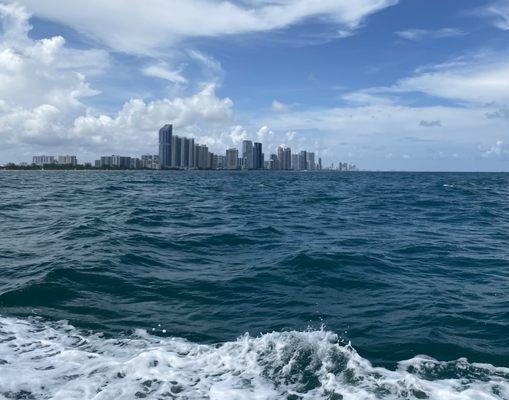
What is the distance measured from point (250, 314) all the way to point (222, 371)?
3.02 metres

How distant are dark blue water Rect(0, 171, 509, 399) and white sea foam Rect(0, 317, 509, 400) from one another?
0.03 meters

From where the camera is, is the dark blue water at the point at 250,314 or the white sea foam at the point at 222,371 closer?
the white sea foam at the point at 222,371

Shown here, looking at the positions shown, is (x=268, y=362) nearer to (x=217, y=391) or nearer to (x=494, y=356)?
(x=217, y=391)

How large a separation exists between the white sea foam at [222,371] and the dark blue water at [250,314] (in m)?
0.03

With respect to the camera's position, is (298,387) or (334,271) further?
(334,271)

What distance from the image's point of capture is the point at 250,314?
10883mm

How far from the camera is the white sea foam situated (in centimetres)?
707

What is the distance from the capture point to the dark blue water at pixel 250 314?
7473mm

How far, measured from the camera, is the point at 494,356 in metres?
8.55

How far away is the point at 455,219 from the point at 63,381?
2733 cm

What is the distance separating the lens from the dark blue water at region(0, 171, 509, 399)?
7.47 m

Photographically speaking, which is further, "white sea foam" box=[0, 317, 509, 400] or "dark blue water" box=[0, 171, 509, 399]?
→ "dark blue water" box=[0, 171, 509, 399]

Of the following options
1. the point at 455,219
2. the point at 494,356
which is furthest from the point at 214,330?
the point at 455,219

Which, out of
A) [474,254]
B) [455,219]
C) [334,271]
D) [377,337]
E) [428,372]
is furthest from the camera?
[455,219]
